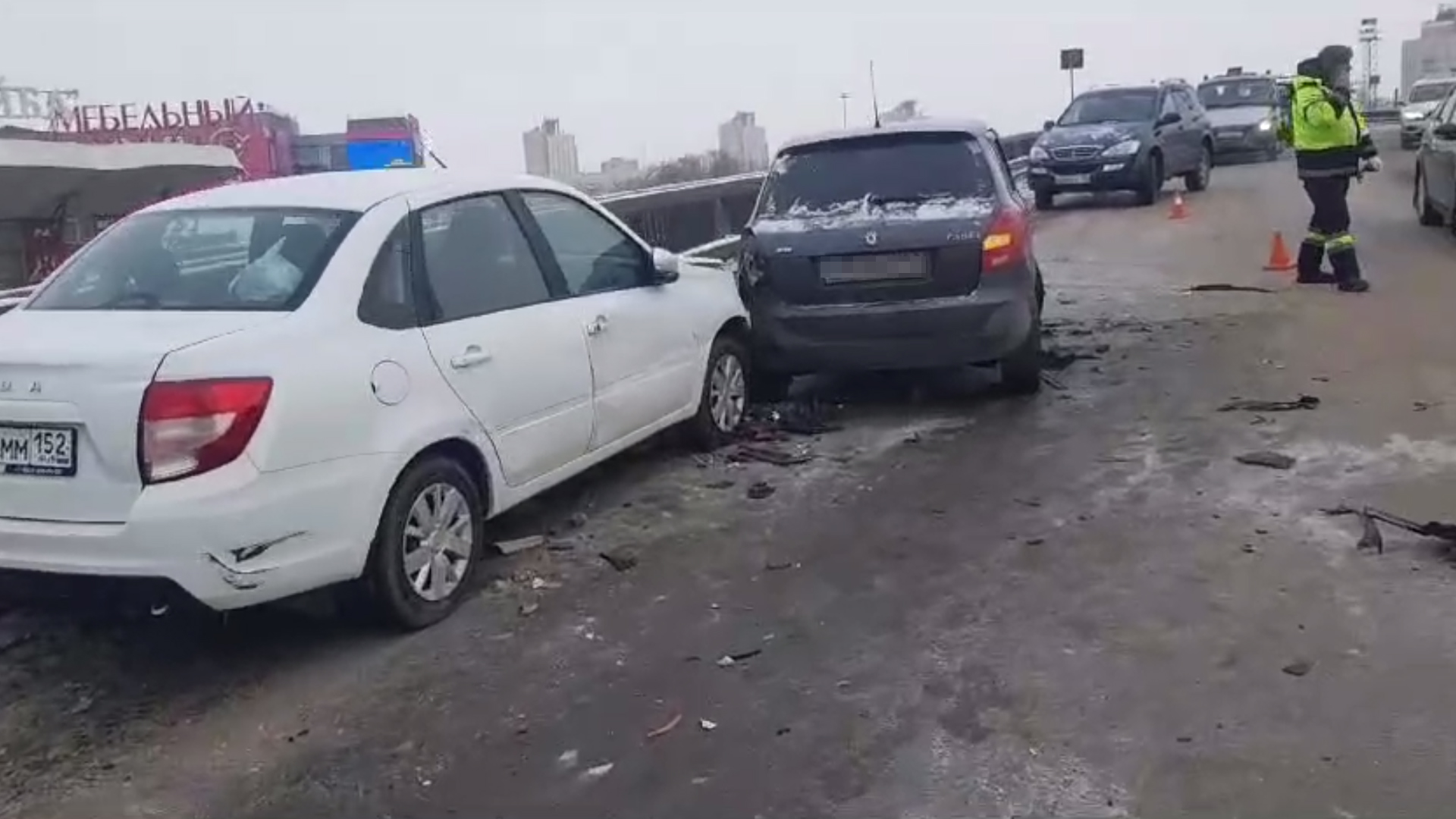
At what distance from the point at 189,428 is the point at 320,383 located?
1.49 ft

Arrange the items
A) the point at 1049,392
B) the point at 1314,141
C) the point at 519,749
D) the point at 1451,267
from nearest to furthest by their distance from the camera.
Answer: the point at 519,749, the point at 1049,392, the point at 1314,141, the point at 1451,267

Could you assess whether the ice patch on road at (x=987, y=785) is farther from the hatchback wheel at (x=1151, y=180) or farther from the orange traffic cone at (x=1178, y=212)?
the hatchback wheel at (x=1151, y=180)

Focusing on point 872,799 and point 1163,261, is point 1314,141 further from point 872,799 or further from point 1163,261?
point 872,799

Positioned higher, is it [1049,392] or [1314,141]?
[1314,141]

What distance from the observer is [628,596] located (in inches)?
219

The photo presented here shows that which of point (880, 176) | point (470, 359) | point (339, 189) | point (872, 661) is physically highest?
point (339, 189)

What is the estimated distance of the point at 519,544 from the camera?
6188 mm

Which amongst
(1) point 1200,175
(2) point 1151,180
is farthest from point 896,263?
(1) point 1200,175

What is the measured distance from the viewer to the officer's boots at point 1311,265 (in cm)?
1245

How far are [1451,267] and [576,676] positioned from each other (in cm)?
1110

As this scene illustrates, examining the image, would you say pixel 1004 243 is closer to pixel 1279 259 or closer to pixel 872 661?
pixel 872 661

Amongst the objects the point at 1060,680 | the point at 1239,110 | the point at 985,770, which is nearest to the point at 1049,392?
the point at 1060,680

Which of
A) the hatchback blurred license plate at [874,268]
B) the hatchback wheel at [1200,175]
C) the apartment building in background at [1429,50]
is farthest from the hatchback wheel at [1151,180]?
the apartment building in background at [1429,50]

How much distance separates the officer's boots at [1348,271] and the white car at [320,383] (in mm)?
7568
